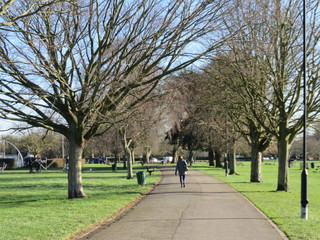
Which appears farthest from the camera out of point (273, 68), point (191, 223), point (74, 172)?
point (273, 68)

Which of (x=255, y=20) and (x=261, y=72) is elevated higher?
(x=255, y=20)

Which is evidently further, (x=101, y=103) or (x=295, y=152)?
(x=295, y=152)

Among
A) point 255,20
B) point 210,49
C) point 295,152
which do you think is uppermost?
point 255,20

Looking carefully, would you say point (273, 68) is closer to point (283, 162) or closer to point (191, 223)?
point (283, 162)

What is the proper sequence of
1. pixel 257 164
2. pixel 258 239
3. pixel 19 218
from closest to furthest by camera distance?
pixel 258 239 < pixel 19 218 < pixel 257 164

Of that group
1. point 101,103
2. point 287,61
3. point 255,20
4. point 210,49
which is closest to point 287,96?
point 287,61

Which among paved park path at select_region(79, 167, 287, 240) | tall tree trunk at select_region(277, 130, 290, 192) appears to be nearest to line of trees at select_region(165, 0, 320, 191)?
tall tree trunk at select_region(277, 130, 290, 192)

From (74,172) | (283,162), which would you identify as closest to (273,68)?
(283,162)

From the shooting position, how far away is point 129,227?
33.4 ft

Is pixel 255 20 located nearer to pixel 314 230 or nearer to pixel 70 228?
pixel 314 230

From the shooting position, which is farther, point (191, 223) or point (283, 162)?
point (283, 162)

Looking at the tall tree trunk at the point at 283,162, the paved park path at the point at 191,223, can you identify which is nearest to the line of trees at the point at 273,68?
the tall tree trunk at the point at 283,162

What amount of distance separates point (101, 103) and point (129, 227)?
6.51 m

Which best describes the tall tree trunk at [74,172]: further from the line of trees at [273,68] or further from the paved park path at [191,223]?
the line of trees at [273,68]
